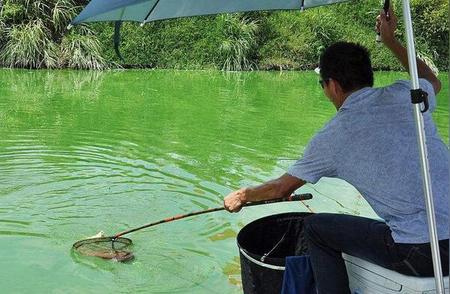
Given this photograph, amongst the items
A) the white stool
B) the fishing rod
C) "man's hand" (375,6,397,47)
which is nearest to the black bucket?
the white stool

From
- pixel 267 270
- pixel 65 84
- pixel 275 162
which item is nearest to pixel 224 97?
pixel 65 84

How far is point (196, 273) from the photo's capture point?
361 centimetres

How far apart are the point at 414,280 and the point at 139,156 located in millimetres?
5010

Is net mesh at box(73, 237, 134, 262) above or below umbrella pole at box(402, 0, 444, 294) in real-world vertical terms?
below

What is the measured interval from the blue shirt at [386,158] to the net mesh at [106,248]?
202 centimetres

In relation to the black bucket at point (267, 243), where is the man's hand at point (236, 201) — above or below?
above

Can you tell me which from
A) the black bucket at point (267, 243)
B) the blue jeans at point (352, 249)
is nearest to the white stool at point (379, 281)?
the blue jeans at point (352, 249)

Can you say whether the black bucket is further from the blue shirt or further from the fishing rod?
the fishing rod

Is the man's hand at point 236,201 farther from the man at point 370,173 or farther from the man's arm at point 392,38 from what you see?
the man's arm at point 392,38

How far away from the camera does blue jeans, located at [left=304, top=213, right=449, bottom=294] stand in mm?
1925

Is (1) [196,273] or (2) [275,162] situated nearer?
(1) [196,273]

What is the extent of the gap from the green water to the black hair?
5.59ft

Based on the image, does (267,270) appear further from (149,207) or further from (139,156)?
(139,156)

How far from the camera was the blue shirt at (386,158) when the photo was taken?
192cm
